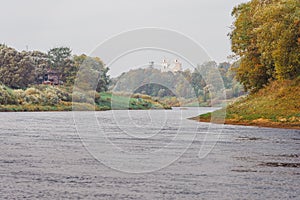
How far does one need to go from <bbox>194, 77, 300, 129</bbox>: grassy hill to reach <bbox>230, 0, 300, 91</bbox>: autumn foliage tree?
1921 millimetres

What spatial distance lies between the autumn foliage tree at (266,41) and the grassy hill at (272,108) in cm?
192

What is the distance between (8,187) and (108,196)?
15.2 feet

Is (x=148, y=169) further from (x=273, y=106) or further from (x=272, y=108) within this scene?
(x=273, y=106)

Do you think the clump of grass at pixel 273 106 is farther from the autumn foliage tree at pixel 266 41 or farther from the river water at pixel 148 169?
the river water at pixel 148 169

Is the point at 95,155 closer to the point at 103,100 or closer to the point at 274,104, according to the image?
the point at 274,104

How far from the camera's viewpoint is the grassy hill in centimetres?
6862

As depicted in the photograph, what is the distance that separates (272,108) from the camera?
72875 mm

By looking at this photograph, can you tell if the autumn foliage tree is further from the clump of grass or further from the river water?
the river water

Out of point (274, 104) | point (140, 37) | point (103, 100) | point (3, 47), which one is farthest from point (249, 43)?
point (3, 47)

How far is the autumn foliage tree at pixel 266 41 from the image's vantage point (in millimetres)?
68688

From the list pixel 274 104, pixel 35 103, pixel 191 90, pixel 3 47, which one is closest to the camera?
pixel 274 104

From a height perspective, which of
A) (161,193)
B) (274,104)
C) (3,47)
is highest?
(3,47)

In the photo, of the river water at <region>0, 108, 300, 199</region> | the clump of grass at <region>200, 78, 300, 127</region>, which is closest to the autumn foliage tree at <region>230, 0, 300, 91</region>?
the clump of grass at <region>200, 78, 300, 127</region>

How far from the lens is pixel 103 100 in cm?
16862
